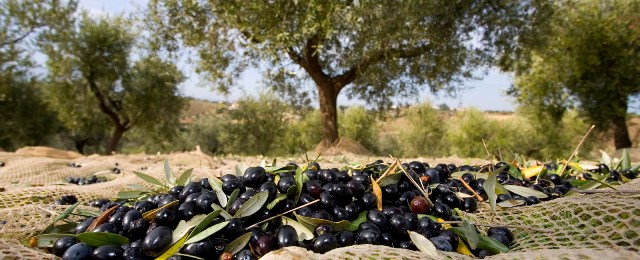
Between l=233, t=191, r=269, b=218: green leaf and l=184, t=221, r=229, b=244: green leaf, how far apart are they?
0.28 feet

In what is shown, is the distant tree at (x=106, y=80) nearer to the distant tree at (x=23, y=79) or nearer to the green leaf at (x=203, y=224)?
the distant tree at (x=23, y=79)

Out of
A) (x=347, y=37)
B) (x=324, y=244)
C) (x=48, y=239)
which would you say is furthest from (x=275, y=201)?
(x=347, y=37)

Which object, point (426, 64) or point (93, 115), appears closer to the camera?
point (426, 64)

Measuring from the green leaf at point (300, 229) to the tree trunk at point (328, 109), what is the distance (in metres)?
9.92

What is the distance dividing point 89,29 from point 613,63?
20547 mm

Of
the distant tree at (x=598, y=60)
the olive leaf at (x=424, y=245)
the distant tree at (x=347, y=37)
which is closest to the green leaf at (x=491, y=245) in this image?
the olive leaf at (x=424, y=245)

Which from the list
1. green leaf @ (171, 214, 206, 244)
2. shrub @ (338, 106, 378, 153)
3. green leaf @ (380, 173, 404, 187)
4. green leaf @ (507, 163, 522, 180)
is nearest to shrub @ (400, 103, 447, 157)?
shrub @ (338, 106, 378, 153)

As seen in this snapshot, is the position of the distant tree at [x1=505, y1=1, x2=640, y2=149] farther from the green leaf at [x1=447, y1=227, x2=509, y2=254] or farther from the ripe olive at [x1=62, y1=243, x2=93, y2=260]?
the ripe olive at [x1=62, y1=243, x2=93, y2=260]

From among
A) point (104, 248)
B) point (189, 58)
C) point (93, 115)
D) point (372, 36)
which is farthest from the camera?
point (93, 115)

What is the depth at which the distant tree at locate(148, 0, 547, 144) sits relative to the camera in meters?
7.70

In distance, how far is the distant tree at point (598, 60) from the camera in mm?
12211

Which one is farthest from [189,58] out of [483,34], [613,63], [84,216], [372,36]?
[613,63]

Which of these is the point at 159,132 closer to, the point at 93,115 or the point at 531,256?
the point at 93,115

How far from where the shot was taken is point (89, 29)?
1575 cm
